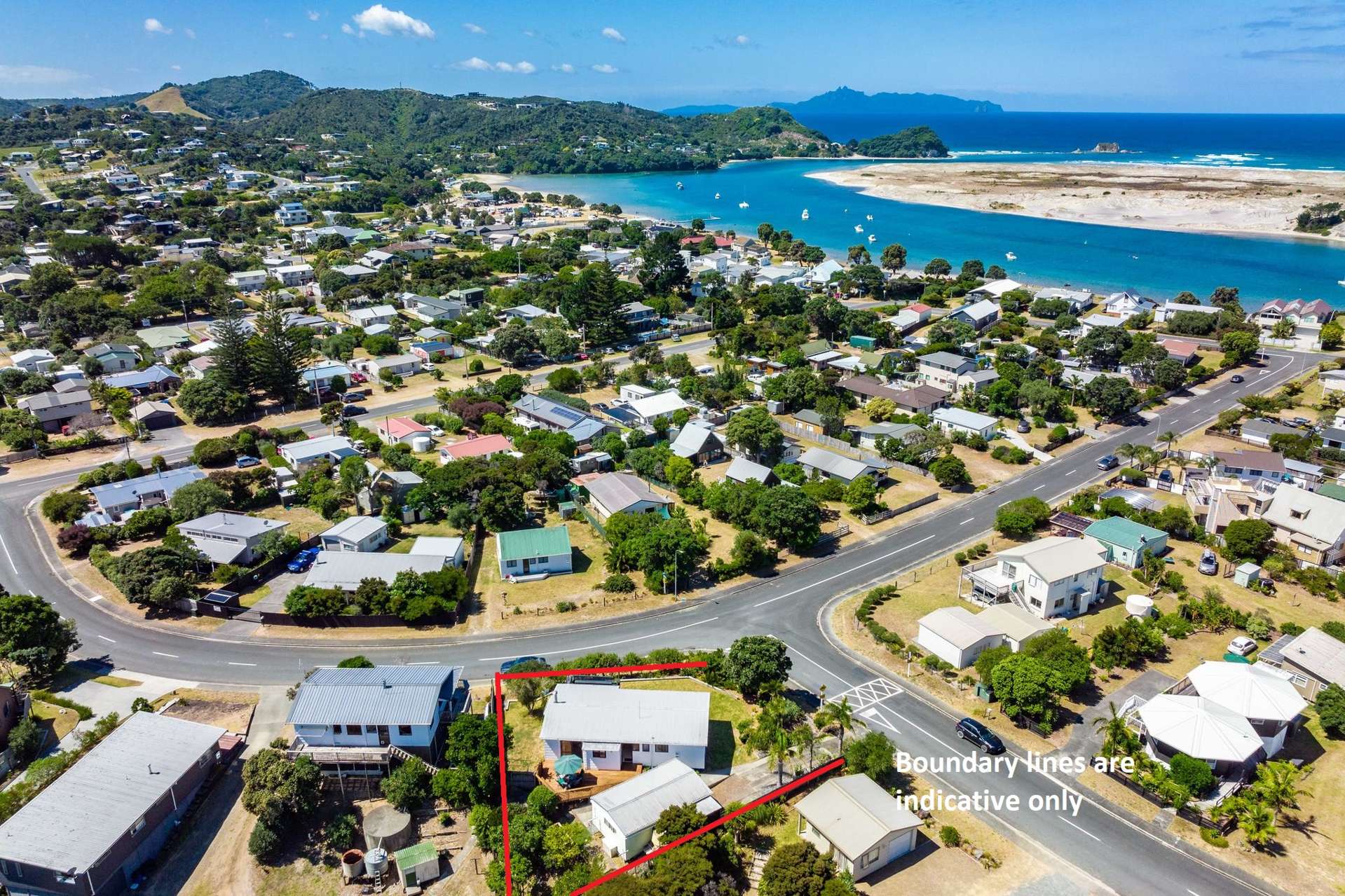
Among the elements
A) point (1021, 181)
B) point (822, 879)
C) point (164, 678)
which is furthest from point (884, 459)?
point (1021, 181)

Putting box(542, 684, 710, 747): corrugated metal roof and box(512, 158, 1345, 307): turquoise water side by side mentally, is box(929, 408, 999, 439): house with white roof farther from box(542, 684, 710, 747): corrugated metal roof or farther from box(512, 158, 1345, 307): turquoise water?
box(512, 158, 1345, 307): turquoise water

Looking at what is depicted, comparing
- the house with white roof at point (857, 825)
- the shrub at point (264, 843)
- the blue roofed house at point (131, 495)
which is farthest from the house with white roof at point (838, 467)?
the blue roofed house at point (131, 495)

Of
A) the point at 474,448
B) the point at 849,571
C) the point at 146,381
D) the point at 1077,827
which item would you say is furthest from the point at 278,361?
the point at 1077,827

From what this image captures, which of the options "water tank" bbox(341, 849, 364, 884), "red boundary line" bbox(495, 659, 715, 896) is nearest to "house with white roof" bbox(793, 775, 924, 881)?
"red boundary line" bbox(495, 659, 715, 896)

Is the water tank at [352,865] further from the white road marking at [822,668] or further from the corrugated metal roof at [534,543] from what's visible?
the corrugated metal roof at [534,543]

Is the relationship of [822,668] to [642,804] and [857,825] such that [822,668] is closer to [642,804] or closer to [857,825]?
[857,825]

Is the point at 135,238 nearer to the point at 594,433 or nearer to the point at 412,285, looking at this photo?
the point at 412,285
